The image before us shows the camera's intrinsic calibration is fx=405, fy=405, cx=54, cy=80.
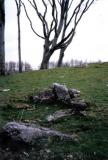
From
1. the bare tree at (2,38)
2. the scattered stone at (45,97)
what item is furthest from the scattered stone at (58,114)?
the bare tree at (2,38)

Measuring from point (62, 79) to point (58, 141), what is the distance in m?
10.00

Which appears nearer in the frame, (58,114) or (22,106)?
Result: (58,114)

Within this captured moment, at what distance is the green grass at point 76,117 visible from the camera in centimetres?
791

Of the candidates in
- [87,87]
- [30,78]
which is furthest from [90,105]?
[30,78]

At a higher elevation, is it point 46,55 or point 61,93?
point 46,55

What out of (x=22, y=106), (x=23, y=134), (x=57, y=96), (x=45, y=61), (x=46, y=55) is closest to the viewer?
(x=23, y=134)

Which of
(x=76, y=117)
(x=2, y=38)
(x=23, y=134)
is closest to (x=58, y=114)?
(x=76, y=117)

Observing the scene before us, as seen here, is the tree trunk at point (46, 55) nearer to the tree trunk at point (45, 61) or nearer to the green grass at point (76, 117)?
the tree trunk at point (45, 61)

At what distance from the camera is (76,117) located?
10305 mm

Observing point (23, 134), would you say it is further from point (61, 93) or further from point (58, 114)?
point (61, 93)

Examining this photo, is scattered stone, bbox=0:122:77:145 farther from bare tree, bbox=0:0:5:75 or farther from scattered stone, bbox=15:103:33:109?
bare tree, bbox=0:0:5:75

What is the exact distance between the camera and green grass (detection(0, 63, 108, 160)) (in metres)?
7.91

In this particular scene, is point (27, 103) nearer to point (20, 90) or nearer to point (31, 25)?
point (20, 90)

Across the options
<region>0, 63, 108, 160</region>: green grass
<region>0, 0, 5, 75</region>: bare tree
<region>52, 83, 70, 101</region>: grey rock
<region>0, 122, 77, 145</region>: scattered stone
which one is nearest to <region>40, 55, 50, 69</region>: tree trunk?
<region>0, 0, 5, 75</region>: bare tree
